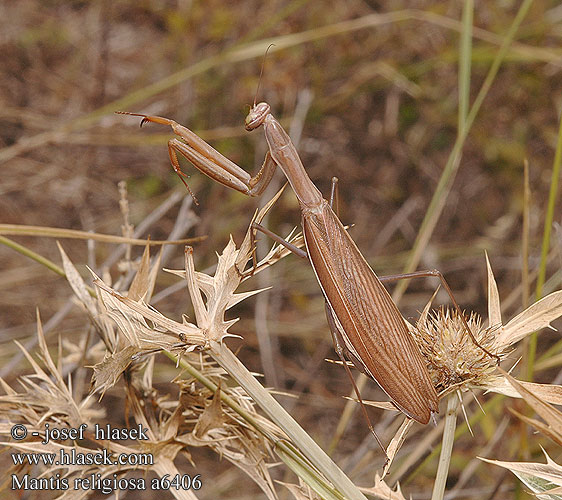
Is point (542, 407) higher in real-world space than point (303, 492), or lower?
higher

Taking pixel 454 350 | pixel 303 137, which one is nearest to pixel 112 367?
pixel 454 350

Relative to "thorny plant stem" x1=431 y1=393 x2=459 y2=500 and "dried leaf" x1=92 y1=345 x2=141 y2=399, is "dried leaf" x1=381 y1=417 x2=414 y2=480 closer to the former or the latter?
"thorny plant stem" x1=431 y1=393 x2=459 y2=500

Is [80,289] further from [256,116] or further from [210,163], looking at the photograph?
[256,116]

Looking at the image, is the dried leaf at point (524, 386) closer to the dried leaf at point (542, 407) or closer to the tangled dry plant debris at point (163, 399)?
the dried leaf at point (542, 407)

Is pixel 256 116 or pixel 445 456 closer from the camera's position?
pixel 445 456

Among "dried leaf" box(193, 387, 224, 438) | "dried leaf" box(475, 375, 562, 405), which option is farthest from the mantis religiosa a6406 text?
"dried leaf" box(193, 387, 224, 438)
